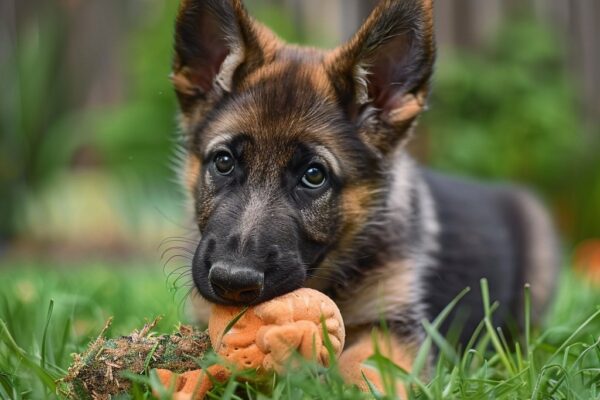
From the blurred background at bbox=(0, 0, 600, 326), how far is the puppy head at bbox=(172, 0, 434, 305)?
510cm

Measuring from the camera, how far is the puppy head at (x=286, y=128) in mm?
2979


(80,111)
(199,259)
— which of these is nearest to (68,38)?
(80,111)

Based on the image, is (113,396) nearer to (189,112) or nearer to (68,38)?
(189,112)

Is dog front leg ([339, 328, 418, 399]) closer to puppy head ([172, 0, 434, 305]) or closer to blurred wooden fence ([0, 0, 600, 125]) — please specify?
puppy head ([172, 0, 434, 305])

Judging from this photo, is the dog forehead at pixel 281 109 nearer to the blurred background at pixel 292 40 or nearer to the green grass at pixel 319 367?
the green grass at pixel 319 367

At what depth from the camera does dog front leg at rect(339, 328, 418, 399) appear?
2.83 m

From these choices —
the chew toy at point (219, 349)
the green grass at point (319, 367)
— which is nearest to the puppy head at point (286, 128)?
the chew toy at point (219, 349)

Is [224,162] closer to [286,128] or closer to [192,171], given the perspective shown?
[286,128]

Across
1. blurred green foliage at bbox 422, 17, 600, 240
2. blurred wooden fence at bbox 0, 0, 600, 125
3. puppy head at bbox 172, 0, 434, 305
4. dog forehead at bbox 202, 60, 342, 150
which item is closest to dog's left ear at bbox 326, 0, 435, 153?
puppy head at bbox 172, 0, 434, 305

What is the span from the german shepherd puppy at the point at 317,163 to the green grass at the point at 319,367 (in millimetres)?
376

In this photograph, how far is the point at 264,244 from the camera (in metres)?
2.89

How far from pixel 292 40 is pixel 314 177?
22.0 feet

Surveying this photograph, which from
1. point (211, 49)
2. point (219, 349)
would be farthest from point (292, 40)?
point (219, 349)

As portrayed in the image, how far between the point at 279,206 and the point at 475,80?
266 inches
